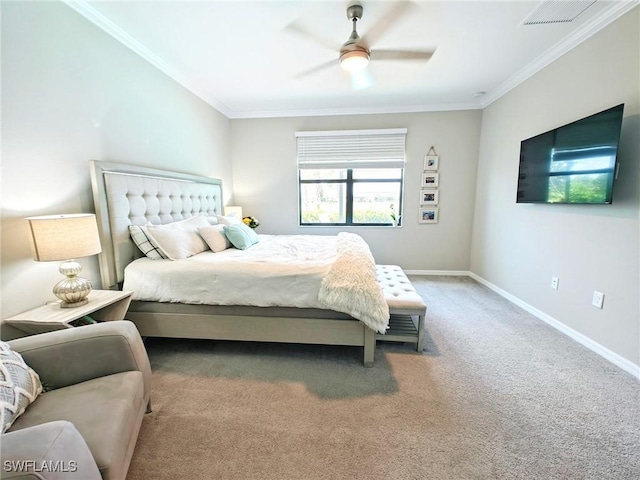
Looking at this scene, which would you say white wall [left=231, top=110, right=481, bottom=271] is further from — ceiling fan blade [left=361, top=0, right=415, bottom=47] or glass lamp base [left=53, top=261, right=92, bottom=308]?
glass lamp base [left=53, top=261, right=92, bottom=308]

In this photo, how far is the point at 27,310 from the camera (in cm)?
162

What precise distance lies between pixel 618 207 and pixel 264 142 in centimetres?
412

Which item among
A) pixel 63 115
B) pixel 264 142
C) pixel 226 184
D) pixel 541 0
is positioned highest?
pixel 541 0

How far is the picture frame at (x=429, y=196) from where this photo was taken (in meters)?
4.10

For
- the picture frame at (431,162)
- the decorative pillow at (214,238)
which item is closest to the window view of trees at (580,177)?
the picture frame at (431,162)

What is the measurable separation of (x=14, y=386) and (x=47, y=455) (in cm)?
49

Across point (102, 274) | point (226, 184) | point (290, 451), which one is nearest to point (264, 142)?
point (226, 184)

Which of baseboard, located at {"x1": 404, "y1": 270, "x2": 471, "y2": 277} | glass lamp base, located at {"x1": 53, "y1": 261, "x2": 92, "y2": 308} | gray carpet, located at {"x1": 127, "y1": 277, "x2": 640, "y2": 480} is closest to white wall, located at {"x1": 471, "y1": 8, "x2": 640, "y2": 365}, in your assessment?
gray carpet, located at {"x1": 127, "y1": 277, "x2": 640, "y2": 480}

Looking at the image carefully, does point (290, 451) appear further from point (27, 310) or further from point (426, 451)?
point (27, 310)

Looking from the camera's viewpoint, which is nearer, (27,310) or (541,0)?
(27,310)

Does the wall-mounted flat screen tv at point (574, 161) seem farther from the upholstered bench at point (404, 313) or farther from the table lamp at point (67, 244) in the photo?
the table lamp at point (67, 244)

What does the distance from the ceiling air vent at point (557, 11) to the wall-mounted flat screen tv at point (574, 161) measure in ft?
2.49

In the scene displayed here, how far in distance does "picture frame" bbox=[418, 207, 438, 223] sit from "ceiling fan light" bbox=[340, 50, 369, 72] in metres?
2.57

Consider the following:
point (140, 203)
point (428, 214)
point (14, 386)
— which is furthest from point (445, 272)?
point (14, 386)
